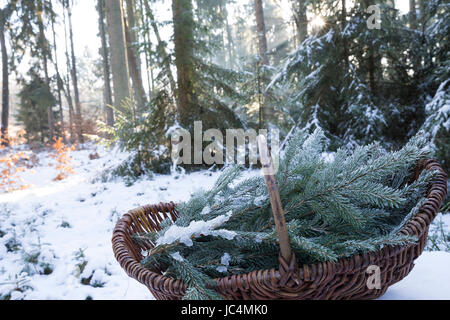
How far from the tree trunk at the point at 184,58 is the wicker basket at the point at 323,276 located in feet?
15.7

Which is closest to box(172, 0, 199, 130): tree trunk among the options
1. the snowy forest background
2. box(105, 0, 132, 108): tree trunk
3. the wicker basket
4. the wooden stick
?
the snowy forest background

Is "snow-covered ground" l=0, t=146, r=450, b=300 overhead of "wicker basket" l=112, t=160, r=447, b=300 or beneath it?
beneath

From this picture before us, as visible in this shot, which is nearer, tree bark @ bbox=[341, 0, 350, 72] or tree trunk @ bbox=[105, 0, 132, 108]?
tree bark @ bbox=[341, 0, 350, 72]

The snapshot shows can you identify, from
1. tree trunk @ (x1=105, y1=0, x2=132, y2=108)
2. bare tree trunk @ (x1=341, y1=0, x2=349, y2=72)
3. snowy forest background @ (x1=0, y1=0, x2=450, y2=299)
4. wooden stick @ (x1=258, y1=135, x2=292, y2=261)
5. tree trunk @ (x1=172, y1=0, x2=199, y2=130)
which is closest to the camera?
wooden stick @ (x1=258, y1=135, x2=292, y2=261)

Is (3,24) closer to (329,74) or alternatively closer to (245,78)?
(245,78)

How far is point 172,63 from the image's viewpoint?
18.0 feet

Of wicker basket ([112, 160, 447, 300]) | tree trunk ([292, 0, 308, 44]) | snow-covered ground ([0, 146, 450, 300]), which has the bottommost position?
snow-covered ground ([0, 146, 450, 300])

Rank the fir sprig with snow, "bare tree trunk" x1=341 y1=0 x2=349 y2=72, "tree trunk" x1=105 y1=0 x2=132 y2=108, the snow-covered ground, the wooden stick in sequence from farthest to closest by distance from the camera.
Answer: "tree trunk" x1=105 y1=0 x2=132 y2=108 → "bare tree trunk" x1=341 y1=0 x2=349 y2=72 → the snow-covered ground → the fir sprig with snow → the wooden stick

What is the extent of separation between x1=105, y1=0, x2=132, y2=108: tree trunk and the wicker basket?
6.22 m

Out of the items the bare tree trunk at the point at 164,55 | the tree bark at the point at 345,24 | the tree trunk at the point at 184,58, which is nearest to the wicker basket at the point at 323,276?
the tree bark at the point at 345,24

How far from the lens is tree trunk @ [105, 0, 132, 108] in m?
6.42

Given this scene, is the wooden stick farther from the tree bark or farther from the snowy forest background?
the tree bark

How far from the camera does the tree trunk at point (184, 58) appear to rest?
5.32m
